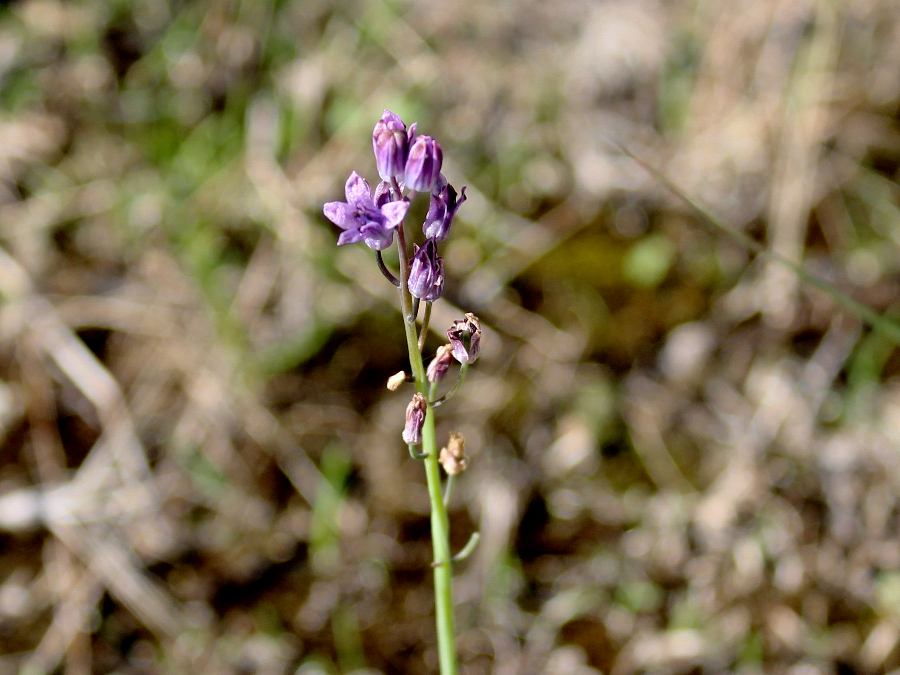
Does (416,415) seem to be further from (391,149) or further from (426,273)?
(391,149)

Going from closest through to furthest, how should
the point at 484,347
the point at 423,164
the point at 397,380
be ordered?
the point at 423,164 < the point at 397,380 < the point at 484,347

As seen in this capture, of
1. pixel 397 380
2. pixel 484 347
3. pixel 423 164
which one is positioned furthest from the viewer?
pixel 484 347

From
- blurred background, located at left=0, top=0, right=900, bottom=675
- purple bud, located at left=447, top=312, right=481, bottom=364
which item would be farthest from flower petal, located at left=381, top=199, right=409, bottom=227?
blurred background, located at left=0, top=0, right=900, bottom=675

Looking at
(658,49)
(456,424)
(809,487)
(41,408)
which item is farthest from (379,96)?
(809,487)

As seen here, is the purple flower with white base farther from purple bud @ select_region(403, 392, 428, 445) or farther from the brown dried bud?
the brown dried bud

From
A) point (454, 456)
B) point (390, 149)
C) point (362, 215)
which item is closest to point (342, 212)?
point (362, 215)

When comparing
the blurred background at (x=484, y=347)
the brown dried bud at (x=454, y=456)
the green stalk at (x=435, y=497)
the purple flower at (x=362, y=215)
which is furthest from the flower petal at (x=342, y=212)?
the blurred background at (x=484, y=347)

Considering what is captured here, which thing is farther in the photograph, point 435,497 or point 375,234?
point 435,497
